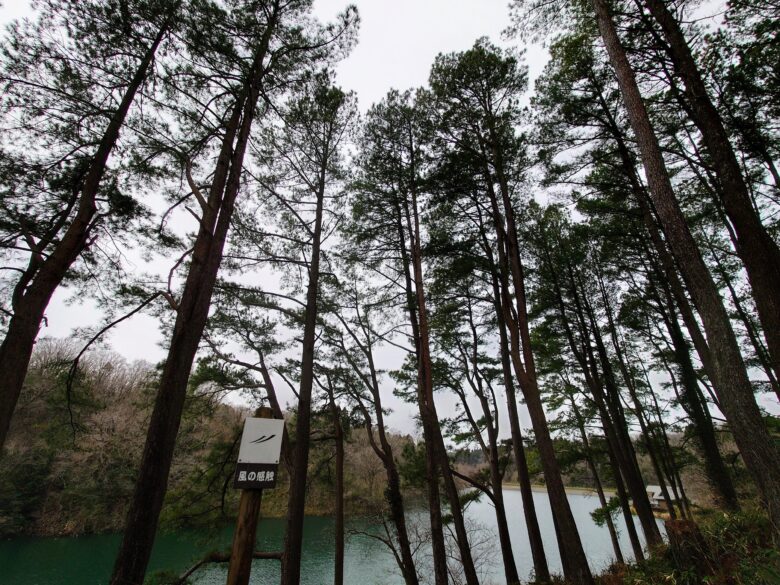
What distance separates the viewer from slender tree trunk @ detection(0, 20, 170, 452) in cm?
356

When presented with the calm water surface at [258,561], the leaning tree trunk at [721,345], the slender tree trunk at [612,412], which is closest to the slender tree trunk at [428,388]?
the leaning tree trunk at [721,345]

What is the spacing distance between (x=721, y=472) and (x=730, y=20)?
894 cm

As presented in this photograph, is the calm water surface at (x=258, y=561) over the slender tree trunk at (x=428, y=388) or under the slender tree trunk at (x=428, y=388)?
under

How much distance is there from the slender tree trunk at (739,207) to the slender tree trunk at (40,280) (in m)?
6.35

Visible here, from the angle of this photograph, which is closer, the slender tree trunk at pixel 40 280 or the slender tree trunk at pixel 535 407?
the slender tree trunk at pixel 40 280

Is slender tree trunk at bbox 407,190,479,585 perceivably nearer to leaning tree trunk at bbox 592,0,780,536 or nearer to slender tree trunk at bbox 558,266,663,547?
leaning tree trunk at bbox 592,0,780,536

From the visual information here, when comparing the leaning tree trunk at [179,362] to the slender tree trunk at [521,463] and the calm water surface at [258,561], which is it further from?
the calm water surface at [258,561]

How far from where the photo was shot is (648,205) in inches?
264

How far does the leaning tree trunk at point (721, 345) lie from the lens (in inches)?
114

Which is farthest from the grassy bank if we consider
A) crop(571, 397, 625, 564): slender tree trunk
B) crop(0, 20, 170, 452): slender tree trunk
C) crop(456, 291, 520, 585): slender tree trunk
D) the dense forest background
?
crop(0, 20, 170, 452): slender tree trunk

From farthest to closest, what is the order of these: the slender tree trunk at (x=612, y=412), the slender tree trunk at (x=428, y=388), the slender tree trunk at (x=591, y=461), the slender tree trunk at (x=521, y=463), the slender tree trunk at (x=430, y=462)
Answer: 1. the slender tree trunk at (x=591, y=461)
2. the slender tree trunk at (x=612, y=412)
3. the slender tree trunk at (x=521, y=463)
4. the slender tree trunk at (x=428, y=388)
5. the slender tree trunk at (x=430, y=462)

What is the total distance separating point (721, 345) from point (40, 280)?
7293mm

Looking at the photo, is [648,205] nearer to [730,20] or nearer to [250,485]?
[730,20]

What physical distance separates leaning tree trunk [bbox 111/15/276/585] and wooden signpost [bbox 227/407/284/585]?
77cm
